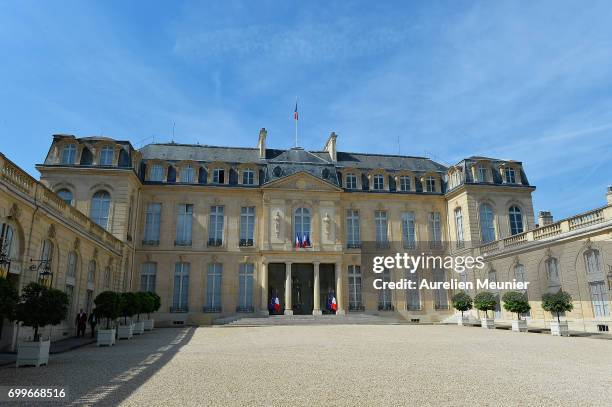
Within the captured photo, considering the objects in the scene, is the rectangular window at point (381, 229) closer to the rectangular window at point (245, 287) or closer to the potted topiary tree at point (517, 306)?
the rectangular window at point (245, 287)

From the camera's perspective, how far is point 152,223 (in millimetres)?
28250

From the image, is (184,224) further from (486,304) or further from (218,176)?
(486,304)

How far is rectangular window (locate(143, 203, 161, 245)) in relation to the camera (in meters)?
28.0

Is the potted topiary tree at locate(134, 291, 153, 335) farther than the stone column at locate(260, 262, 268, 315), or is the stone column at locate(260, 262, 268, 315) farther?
the stone column at locate(260, 262, 268, 315)

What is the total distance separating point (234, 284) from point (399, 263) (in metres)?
10.4

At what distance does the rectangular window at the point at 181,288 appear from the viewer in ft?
89.9

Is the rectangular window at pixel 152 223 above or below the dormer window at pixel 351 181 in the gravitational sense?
below

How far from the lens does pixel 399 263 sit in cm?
2984

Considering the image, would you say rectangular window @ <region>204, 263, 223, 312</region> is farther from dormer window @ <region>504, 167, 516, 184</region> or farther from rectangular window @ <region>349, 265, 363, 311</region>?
dormer window @ <region>504, 167, 516, 184</region>

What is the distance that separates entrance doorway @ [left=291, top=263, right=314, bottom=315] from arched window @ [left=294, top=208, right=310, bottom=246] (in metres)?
2.70

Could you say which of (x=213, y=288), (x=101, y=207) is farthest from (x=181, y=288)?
(x=101, y=207)

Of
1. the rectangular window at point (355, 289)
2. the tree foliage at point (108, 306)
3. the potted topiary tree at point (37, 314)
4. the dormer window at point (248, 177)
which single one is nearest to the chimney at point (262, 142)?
the dormer window at point (248, 177)

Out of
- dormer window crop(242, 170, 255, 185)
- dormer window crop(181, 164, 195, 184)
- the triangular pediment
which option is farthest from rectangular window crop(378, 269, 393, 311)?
dormer window crop(181, 164, 195, 184)

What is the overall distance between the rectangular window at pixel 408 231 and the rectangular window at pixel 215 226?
1158 cm
